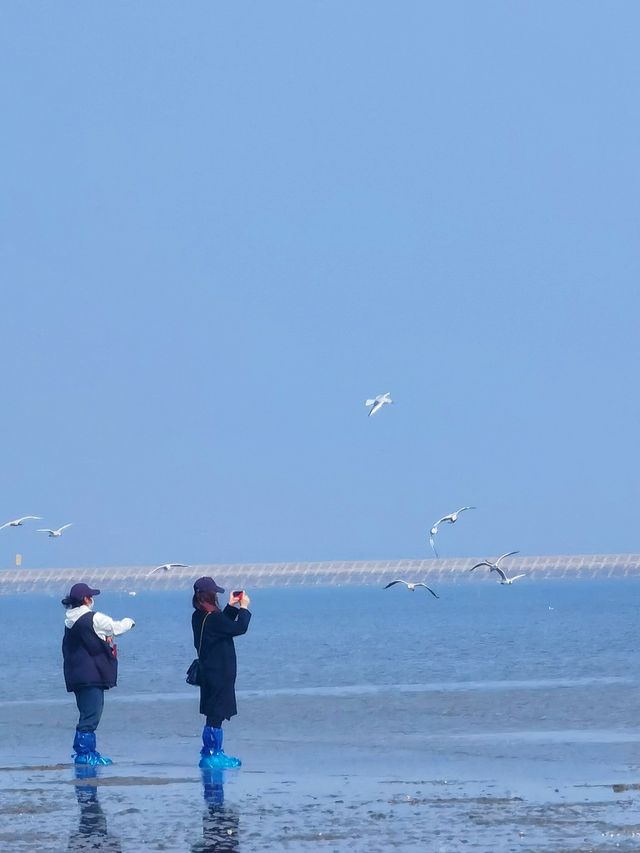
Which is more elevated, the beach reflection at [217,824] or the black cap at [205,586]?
the black cap at [205,586]

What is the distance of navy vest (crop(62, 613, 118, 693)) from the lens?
545 inches

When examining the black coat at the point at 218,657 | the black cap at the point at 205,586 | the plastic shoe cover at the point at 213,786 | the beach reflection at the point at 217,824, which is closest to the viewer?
the beach reflection at the point at 217,824

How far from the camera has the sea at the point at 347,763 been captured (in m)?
10.4

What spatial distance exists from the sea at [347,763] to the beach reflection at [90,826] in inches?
0.9

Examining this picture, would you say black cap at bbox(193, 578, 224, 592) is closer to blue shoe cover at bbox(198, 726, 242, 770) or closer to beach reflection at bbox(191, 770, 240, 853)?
blue shoe cover at bbox(198, 726, 242, 770)

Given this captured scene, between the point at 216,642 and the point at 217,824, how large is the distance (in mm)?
2951

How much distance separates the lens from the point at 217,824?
10.8 m

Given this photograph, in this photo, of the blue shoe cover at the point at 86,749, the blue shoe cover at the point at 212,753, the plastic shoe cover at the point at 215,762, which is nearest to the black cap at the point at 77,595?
the blue shoe cover at the point at 86,749

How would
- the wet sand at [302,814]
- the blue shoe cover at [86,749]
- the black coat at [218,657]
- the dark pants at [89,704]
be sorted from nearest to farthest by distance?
the wet sand at [302,814] → the black coat at [218,657] → the dark pants at [89,704] → the blue shoe cover at [86,749]

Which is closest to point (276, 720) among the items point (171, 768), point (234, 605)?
point (171, 768)

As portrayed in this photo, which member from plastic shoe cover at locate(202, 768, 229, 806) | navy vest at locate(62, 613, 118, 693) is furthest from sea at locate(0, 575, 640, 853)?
navy vest at locate(62, 613, 118, 693)

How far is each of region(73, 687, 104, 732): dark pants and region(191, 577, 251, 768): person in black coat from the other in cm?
104

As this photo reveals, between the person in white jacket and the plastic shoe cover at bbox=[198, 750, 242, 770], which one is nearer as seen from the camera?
the person in white jacket

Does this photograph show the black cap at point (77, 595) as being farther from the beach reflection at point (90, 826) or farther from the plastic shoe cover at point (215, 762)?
the plastic shoe cover at point (215, 762)
